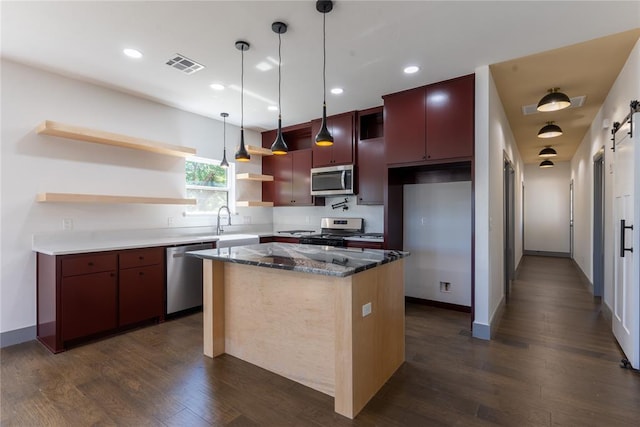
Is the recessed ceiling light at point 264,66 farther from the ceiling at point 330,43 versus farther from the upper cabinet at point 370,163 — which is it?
the upper cabinet at point 370,163

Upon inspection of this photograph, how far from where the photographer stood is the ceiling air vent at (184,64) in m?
2.97

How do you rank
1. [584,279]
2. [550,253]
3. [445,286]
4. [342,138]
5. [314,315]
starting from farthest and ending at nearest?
[550,253], [584,279], [342,138], [445,286], [314,315]

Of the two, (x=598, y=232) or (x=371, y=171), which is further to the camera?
(x=598, y=232)

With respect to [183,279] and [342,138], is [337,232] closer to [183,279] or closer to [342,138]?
[342,138]

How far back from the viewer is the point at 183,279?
12.4 ft

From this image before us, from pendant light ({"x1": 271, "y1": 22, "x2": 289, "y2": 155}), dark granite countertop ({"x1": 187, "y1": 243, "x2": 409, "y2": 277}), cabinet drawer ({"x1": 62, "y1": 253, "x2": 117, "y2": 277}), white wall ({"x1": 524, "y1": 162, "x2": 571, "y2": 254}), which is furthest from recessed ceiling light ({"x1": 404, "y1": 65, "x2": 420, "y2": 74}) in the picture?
white wall ({"x1": 524, "y1": 162, "x2": 571, "y2": 254})

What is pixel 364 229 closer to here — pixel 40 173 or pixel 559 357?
pixel 559 357

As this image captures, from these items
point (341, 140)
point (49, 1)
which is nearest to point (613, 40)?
point (341, 140)

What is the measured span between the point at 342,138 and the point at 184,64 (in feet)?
7.55

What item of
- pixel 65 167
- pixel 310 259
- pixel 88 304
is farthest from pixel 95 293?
pixel 310 259

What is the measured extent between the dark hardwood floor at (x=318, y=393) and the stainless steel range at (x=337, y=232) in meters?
1.50

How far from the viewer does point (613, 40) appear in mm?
2652

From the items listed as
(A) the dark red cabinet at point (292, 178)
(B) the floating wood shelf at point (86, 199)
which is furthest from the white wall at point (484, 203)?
(B) the floating wood shelf at point (86, 199)

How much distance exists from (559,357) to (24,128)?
546 cm
